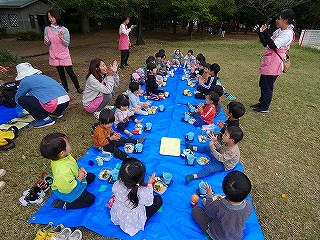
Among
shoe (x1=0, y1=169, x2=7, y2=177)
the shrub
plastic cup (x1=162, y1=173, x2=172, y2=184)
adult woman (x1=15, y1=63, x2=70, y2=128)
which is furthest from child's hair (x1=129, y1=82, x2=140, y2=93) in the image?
the shrub

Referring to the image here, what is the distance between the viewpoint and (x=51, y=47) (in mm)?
5895

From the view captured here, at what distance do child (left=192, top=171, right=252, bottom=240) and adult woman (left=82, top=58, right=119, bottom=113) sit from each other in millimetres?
3576

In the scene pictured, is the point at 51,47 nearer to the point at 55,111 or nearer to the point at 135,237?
the point at 55,111

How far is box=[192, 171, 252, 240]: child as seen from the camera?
2.10 meters

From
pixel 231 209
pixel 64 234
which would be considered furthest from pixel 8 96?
pixel 231 209

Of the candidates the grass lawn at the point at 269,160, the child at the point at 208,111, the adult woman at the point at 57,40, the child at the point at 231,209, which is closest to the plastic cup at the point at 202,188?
the child at the point at 231,209

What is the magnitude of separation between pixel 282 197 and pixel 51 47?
6387 mm

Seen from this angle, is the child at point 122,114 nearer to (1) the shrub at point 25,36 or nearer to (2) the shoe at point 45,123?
(2) the shoe at point 45,123

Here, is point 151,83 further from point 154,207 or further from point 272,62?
point 154,207

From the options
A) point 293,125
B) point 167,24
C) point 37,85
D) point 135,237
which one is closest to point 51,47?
point 37,85

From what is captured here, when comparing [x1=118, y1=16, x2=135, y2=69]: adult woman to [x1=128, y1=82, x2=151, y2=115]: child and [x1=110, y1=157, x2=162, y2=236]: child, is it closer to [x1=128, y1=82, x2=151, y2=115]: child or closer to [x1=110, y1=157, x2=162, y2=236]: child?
[x1=128, y1=82, x2=151, y2=115]: child

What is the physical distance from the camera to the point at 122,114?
4688 millimetres

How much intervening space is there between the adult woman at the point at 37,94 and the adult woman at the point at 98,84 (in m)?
0.62

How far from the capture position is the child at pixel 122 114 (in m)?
4.53
